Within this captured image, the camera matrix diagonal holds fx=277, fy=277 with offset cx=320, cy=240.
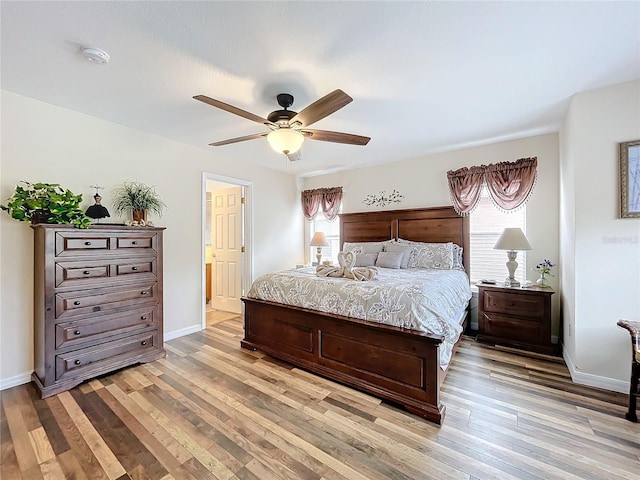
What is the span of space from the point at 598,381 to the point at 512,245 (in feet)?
4.73

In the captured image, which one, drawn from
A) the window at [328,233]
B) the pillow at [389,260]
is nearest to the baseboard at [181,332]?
the window at [328,233]

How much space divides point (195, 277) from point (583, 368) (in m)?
4.32

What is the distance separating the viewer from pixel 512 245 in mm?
3229

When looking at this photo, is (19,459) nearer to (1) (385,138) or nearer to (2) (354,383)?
(2) (354,383)

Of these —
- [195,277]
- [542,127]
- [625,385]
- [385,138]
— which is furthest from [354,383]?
[542,127]

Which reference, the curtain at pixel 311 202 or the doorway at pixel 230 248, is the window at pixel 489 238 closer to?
the curtain at pixel 311 202

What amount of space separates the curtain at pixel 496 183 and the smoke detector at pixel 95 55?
13.0ft

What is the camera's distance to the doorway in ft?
15.3

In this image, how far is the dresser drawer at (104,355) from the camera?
237 centimetres

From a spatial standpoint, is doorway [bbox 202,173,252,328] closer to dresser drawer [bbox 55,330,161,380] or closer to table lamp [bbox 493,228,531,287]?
dresser drawer [bbox 55,330,161,380]

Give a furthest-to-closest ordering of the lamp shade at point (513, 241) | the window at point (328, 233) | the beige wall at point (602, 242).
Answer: the window at point (328, 233) < the lamp shade at point (513, 241) < the beige wall at point (602, 242)

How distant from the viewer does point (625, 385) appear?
2.24m

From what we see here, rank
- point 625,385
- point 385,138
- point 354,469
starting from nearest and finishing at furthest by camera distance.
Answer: point 354,469 < point 625,385 < point 385,138

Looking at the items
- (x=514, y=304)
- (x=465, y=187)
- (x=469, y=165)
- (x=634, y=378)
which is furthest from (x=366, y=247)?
(x=634, y=378)
